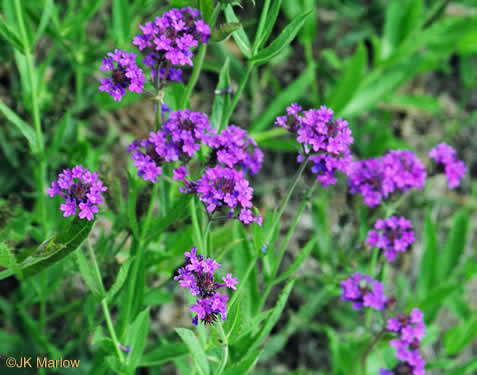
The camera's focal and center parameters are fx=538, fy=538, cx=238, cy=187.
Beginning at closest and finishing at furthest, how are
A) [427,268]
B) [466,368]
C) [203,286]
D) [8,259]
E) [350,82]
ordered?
1. [203,286]
2. [8,259]
3. [466,368]
4. [427,268]
5. [350,82]

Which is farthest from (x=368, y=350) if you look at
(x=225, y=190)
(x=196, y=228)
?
(x=225, y=190)

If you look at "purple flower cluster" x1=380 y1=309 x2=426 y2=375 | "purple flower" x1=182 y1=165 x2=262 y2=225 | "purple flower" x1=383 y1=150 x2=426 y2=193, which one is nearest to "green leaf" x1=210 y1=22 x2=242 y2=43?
"purple flower" x1=182 y1=165 x2=262 y2=225

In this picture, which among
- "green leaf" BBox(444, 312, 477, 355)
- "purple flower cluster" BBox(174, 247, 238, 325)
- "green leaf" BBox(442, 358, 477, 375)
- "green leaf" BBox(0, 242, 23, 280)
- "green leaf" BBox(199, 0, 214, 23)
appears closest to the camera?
"purple flower cluster" BBox(174, 247, 238, 325)

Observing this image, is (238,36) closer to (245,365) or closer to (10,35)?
(10,35)

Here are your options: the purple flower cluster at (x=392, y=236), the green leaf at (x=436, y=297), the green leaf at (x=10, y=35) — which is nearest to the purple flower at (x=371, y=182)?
the purple flower cluster at (x=392, y=236)

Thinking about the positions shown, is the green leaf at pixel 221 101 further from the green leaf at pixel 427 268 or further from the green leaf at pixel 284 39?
the green leaf at pixel 427 268

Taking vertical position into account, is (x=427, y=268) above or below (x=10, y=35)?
below

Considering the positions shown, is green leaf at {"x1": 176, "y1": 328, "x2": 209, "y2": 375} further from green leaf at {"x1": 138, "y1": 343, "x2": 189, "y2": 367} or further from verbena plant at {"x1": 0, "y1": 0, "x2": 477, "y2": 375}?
green leaf at {"x1": 138, "y1": 343, "x2": 189, "y2": 367}
